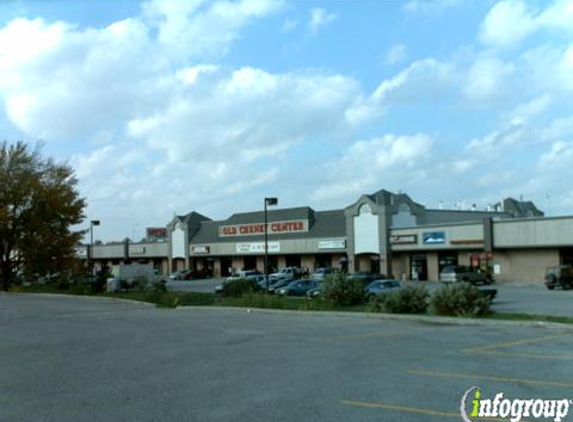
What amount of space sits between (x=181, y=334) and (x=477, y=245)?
141 ft

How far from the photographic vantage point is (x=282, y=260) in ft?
262

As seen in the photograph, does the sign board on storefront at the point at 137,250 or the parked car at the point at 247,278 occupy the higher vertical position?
the sign board on storefront at the point at 137,250

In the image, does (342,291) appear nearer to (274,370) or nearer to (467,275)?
(274,370)

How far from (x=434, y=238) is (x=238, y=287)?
28898 mm

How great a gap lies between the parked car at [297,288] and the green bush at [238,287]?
8.34ft

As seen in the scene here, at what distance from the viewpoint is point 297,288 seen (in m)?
40.5

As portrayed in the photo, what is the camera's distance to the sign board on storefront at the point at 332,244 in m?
69.8

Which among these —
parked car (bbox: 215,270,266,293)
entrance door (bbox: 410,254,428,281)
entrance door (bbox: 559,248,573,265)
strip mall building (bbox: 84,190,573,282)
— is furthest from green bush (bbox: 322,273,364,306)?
entrance door (bbox: 410,254,428,281)

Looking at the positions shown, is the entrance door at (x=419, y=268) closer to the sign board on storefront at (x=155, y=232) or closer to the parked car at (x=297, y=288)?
the parked car at (x=297, y=288)

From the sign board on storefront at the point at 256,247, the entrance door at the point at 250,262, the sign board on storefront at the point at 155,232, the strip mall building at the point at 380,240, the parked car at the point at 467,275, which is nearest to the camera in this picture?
the parked car at the point at 467,275

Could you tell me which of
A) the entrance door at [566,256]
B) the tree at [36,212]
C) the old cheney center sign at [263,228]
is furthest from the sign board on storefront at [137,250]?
the entrance door at [566,256]

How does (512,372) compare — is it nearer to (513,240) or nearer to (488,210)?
(513,240)

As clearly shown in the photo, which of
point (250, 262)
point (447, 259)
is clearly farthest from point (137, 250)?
point (447, 259)

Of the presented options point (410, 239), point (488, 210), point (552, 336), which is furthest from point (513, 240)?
point (552, 336)
